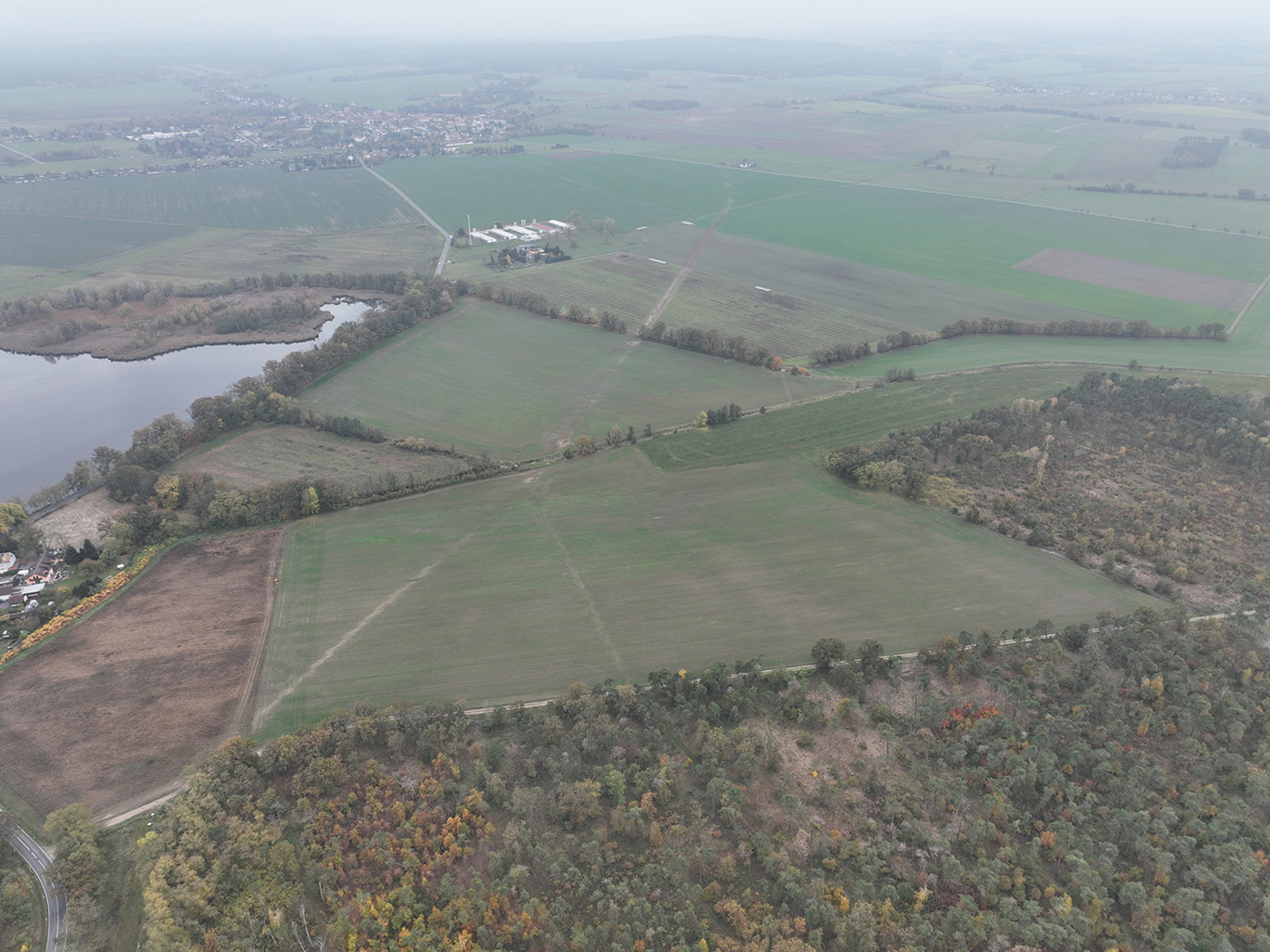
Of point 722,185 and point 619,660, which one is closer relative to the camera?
point 619,660

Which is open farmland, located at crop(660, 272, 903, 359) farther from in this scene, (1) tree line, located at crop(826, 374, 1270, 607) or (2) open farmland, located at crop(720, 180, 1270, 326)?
(1) tree line, located at crop(826, 374, 1270, 607)

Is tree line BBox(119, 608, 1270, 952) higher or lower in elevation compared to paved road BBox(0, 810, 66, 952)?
higher

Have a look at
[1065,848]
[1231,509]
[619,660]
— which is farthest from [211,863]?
[1231,509]

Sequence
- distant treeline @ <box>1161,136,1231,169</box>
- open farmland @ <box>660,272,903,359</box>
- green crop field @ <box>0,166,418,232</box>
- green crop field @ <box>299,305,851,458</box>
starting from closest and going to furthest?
Result: green crop field @ <box>299,305,851,458</box> → open farmland @ <box>660,272,903,359</box> → green crop field @ <box>0,166,418,232</box> → distant treeline @ <box>1161,136,1231,169</box>

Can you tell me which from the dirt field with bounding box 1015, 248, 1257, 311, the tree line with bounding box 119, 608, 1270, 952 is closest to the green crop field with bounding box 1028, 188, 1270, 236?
the dirt field with bounding box 1015, 248, 1257, 311

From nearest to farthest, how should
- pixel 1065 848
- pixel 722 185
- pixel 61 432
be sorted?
pixel 1065 848 < pixel 61 432 < pixel 722 185

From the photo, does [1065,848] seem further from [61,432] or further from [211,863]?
[61,432]
